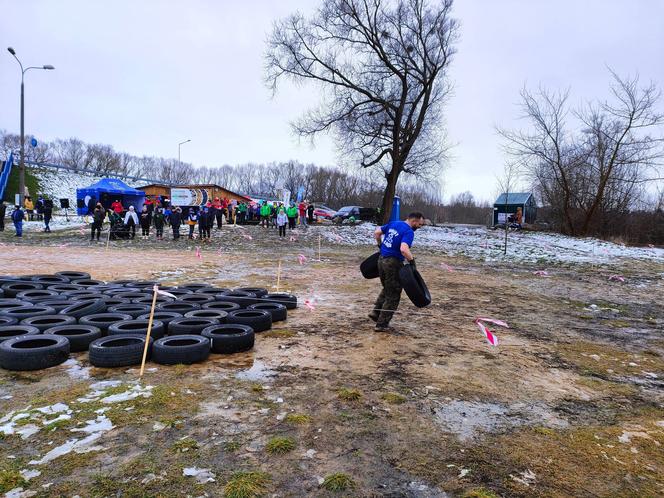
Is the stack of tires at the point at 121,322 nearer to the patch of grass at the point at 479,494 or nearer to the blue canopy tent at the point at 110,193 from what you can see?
the patch of grass at the point at 479,494

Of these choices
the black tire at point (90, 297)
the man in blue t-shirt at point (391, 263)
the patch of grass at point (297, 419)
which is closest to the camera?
the patch of grass at point (297, 419)

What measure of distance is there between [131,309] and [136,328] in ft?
3.93

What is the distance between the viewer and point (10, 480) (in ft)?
9.37

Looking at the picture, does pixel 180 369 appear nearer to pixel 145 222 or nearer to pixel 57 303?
pixel 57 303

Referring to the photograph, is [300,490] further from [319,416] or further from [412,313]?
[412,313]

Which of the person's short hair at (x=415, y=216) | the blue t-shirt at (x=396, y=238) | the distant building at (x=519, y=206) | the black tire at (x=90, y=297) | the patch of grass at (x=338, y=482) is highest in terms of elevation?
the distant building at (x=519, y=206)

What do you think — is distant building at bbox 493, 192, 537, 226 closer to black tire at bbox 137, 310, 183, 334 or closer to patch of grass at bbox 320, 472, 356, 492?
black tire at bbox 137, 310, 183, 334

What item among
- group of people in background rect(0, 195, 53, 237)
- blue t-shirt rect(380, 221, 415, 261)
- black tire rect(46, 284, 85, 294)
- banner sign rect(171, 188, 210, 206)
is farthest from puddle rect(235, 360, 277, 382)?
banner sign rect(171, 188, 210, 206)

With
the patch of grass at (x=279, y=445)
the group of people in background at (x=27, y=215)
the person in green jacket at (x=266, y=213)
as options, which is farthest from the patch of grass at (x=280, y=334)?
the person in green jacket at (x=266, y=213)

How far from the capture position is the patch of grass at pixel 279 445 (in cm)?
333

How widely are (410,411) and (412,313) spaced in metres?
4.36

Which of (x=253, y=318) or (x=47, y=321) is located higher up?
(x=253, y=318)

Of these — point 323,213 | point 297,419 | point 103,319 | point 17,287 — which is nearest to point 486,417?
point 297,419

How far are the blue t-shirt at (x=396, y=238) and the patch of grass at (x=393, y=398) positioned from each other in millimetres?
2745
